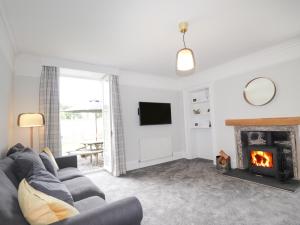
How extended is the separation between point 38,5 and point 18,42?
1236 mm

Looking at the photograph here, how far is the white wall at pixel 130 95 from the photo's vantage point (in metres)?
3.26

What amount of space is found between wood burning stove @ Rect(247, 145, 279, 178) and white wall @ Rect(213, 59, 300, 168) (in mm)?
483

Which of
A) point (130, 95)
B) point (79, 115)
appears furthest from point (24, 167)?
point (79, 115)

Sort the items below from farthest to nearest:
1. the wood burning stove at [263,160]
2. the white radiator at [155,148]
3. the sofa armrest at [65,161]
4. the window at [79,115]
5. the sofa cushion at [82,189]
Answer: the window at [79,115]
the white radiator at [155,148]
the wood burning stove at [263,160]
the sofa armrest at [65,161]
the sofa cushion at [82,189]

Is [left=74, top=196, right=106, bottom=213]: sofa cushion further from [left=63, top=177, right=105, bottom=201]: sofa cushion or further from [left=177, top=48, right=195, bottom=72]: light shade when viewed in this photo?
[left=177, top=48, right=195, bottom=72]: light shade

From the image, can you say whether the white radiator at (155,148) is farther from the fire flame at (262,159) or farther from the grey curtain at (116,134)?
the fire flame at (262,159)

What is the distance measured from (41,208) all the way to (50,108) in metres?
2.78

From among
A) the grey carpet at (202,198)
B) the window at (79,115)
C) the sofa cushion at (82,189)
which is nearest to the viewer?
the sofa cushion at (82,189)

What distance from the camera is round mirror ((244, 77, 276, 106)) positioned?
11.5 feet

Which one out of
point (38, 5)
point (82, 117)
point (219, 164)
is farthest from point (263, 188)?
point (82, 117)

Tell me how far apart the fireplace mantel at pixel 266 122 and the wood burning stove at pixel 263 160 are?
18.3 inches

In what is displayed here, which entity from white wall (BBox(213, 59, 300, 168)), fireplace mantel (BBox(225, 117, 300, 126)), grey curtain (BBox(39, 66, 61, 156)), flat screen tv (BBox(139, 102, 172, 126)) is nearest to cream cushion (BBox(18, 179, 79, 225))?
grey curtain (BBox(39, 66, 61, 156))

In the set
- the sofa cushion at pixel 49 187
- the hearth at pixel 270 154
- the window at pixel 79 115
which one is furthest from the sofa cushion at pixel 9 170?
the window at pixel 79 115

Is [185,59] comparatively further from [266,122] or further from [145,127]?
[145,127]
